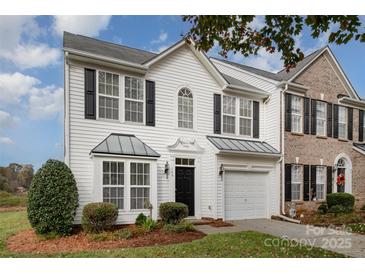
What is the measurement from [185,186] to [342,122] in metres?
8.85

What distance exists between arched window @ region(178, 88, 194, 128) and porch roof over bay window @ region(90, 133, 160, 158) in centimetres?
175

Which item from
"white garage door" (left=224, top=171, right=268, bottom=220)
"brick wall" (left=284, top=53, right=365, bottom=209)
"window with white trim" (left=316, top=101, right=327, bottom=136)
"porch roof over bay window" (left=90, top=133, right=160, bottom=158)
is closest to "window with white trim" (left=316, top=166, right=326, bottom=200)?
"brick wall" (left=284, top=53, right=365, bottom=209)

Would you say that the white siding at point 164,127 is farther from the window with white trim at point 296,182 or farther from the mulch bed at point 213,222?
the window with white trim at point 296,182

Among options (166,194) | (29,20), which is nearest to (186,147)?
(166,194)

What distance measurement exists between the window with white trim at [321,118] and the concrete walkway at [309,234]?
510 cm

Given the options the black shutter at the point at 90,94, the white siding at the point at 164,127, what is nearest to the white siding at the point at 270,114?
the white siding at the point at 164,127

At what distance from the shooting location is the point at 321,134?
14.1m

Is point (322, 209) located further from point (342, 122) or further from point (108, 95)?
point (108, 95)

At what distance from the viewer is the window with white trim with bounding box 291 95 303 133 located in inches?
524

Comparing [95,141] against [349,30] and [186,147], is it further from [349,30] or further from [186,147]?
[349,30]

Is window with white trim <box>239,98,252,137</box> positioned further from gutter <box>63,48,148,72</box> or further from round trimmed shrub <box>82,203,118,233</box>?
round trimmed shrub <box>82,203,118,233</box>

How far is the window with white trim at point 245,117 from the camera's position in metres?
12.5

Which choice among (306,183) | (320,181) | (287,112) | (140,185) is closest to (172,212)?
(140,185)

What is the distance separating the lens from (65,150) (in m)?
8.91
